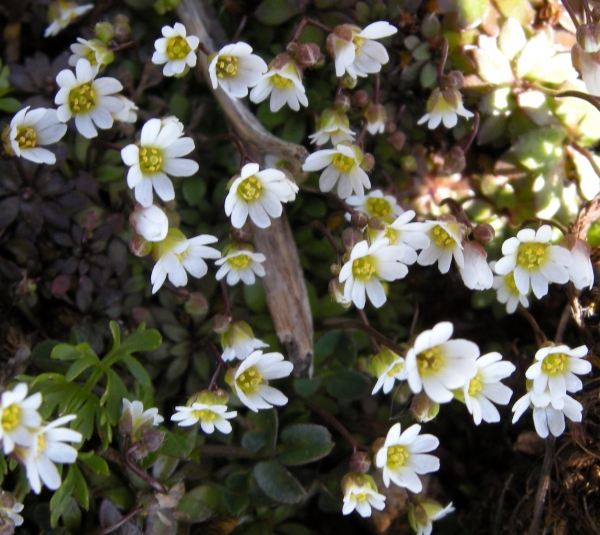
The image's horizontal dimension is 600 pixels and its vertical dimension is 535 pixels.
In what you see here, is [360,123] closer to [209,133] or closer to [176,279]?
[209,133]

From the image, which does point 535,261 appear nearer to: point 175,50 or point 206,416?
point 206,416

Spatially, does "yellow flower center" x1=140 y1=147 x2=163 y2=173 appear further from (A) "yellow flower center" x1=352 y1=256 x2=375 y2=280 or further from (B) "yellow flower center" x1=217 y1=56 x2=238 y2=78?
(A) "yellow flower center" x1=352 y1=256 x2=375 y2=280

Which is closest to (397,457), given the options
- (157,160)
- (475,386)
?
(475,386)

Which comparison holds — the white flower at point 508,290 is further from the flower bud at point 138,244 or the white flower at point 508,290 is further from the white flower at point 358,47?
the flower bud at point 138,244

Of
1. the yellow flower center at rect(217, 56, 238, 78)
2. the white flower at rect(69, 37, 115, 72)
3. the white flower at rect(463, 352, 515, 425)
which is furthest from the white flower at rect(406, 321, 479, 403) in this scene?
the white flower at rect(69, 37, 115, 72)

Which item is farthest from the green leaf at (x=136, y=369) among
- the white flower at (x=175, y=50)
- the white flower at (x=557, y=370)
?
the white flower at (x=557, y=370)
